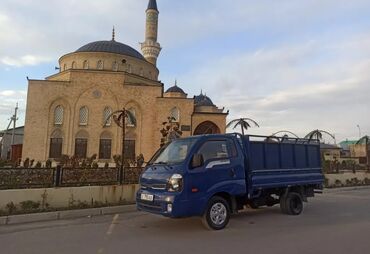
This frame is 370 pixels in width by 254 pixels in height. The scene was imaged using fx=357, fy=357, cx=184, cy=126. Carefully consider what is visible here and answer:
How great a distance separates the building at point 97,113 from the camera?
42.9m

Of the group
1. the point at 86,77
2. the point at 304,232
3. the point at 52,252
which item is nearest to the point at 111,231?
the point at 52,252

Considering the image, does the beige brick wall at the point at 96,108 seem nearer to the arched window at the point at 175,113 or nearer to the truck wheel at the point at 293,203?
the arched window at the point at 175,113

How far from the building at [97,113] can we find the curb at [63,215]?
32.8m

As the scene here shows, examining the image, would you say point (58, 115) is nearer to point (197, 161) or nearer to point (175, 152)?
point (175, 152)

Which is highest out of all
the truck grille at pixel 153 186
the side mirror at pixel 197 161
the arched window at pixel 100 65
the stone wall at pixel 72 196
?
the arched window at pixel 100 65

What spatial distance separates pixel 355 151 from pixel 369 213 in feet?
174

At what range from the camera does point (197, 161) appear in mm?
7570

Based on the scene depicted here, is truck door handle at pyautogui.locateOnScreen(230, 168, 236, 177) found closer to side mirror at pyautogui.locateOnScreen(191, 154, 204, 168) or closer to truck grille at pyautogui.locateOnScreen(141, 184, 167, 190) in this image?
side mirror at pyautogui.locateOnScreen(191, 154, 204, 168)

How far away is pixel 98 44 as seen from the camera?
4969 cm

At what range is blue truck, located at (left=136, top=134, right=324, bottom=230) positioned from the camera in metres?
7.34

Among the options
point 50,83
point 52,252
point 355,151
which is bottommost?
point 52,252

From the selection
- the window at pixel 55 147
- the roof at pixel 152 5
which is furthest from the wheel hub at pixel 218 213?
the roof at pixel 152 5

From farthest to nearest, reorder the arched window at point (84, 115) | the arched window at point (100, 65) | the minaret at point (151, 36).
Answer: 1. the minaret at point (151, 36)
2. the arched window at point (100, 65)
3. the arched window at point (84, 115)

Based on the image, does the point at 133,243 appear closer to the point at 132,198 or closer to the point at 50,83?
the point at 132,198
